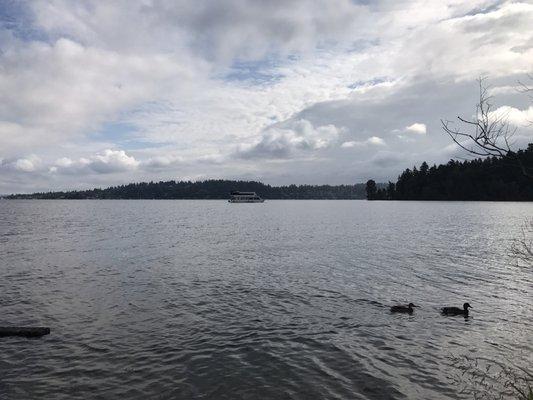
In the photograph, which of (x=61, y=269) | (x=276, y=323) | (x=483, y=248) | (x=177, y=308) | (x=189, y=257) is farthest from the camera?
(x=483, y=248)

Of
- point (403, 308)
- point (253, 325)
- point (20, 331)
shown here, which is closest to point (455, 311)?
point (403, 308)

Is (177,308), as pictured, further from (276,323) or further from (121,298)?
(276,323)

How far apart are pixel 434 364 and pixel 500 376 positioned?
7.56ft

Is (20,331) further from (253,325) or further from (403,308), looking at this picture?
(403,308)

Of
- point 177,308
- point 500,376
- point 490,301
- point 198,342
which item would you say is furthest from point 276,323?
point 490,301

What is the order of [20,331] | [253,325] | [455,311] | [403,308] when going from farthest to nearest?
1. [403,308]
2. [455,311]
3. [253,325]
4. [20,331]

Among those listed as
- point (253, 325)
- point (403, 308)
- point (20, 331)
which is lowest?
point (253, 325)

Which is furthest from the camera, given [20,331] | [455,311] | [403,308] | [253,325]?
[403,308]

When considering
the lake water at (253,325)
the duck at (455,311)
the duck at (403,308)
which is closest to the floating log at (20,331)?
the lake water at (253,325)

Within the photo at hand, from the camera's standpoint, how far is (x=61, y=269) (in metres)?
36.4

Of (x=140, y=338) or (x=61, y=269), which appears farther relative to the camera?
(x=61, y=269)

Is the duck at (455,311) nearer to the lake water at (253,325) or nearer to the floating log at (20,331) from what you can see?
the lake water at (253,325)

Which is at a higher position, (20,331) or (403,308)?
(20,331)

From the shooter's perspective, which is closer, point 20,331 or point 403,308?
point 20,331
